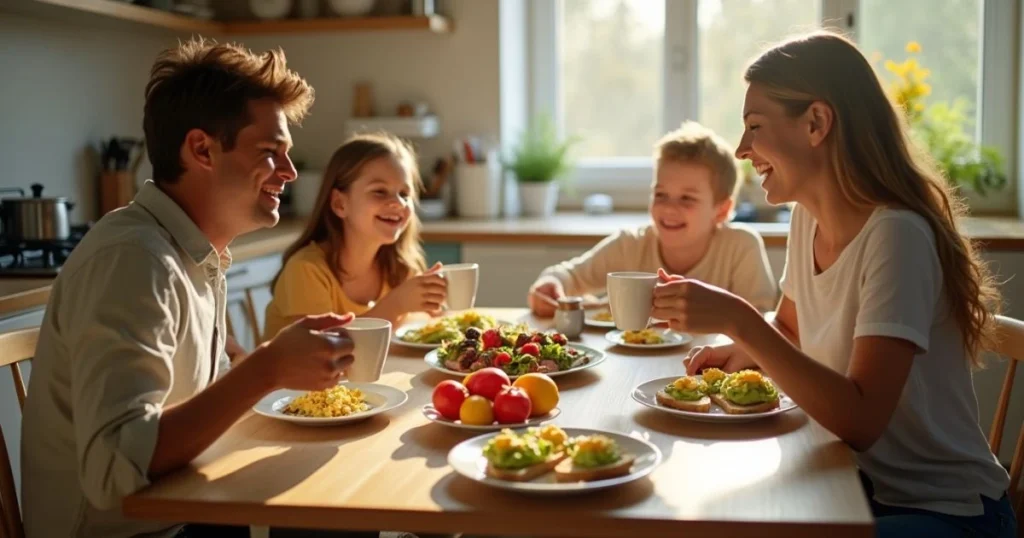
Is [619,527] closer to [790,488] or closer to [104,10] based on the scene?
[790,488]

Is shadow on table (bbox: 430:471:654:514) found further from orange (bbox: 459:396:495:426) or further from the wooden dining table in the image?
orange (bbox: 459:396:495:426)

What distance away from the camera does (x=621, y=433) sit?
56.6 inches

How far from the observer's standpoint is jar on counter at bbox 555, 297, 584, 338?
2252mm

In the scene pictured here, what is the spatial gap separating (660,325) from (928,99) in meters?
2.29

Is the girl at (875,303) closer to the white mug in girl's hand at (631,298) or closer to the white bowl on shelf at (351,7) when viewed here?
the white mug in girl's hand at (631,298)

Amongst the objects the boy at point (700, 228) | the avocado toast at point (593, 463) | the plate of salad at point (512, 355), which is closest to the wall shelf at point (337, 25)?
the boy at point (700, 228)

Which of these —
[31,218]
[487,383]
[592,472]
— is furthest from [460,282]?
[31,218]

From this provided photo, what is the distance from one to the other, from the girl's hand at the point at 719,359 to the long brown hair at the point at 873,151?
0.35 meters

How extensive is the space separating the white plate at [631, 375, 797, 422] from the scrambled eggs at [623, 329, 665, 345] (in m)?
0.41

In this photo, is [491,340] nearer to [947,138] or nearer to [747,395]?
[747,395]

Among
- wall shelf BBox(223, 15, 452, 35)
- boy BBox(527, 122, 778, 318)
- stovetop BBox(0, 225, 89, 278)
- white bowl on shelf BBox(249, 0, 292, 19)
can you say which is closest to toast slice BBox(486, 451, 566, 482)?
boy BBox(527, 122, 778, 318)

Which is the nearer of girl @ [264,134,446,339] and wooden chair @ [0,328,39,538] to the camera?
wooden chair @ [0,328,39,538]

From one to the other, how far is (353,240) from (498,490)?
142 cm

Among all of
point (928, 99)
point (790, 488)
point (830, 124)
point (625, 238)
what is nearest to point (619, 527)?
point (790, 488)
